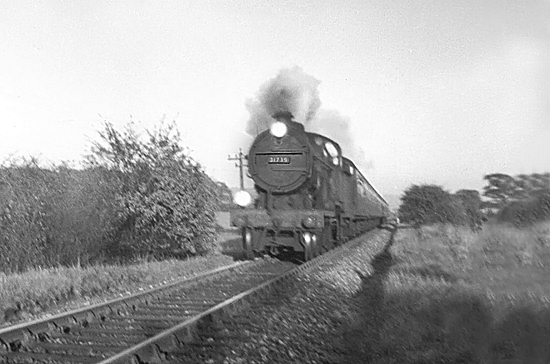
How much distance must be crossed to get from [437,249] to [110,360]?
1109 cm

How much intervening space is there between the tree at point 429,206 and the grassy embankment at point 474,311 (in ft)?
37.3

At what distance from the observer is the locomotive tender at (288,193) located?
39.1 feet

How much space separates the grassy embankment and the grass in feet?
13.3

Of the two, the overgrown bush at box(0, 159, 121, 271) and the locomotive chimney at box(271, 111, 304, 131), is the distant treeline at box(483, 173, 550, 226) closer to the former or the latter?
the locomotive chimney at box(271, 111, 304, 131)

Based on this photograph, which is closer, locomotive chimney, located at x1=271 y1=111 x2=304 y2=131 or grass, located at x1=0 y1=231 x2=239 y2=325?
grass, located at x1=0 y1=231 x2=239 y2=325

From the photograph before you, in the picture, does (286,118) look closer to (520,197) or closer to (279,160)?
(279,160)

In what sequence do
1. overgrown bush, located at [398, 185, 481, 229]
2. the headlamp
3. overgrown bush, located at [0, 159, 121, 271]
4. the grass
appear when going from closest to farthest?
the grass → overgrown bush, located at [0, 159, 121, 271] → the headlamp → overgrown bush, located at [398, 185, 481, 229]

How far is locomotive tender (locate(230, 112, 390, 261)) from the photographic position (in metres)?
11.9

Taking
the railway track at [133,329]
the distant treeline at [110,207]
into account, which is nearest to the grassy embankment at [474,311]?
the railway track at [133,329]

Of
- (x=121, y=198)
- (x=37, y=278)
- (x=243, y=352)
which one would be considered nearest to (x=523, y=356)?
(x=243, y=352)

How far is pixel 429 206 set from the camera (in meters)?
25.9

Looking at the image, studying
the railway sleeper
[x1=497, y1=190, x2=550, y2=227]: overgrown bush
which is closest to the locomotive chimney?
[x1=497, y1=190, x2=550, y2=227]: overgrown bush

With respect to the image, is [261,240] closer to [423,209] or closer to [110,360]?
[110,360]

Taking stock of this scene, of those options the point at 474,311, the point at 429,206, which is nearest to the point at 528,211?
the point at 474,311
